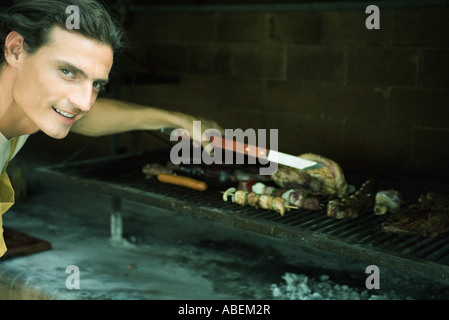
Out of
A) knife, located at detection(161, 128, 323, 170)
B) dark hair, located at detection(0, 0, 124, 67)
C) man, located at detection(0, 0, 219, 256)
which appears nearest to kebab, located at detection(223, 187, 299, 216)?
knife, located at detection(161, 128, 323, 170)

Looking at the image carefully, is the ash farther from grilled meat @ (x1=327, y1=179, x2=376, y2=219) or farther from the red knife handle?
the red knife handle

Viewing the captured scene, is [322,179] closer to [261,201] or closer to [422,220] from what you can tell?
[261,201]

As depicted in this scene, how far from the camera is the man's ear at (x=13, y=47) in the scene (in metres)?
2.89

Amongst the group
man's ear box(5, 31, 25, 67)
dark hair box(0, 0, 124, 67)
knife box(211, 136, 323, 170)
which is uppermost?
dark hair box(0, 0, 124, 67)

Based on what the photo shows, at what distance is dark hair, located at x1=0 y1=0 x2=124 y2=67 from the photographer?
282 cm

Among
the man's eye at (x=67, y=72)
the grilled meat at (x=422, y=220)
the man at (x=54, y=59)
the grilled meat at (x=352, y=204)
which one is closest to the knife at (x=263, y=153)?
the grilled meat at (x=352, y=204)

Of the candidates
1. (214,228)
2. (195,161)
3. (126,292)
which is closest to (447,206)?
(195,161)

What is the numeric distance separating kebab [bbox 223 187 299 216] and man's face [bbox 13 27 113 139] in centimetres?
143

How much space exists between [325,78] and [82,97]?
332 cm

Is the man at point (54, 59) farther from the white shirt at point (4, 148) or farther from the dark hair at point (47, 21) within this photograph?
the white shirt at point (4, 148)

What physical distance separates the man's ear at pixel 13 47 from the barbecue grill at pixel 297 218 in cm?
154

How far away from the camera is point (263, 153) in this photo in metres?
3.85

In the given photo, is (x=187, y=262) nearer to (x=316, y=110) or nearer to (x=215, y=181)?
(x=215, y=181)

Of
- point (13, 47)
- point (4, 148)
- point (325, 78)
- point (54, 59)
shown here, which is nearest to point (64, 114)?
point (54, 59)
